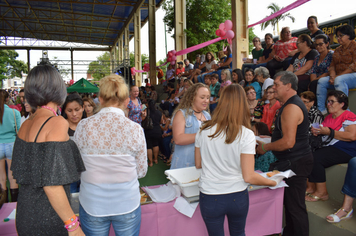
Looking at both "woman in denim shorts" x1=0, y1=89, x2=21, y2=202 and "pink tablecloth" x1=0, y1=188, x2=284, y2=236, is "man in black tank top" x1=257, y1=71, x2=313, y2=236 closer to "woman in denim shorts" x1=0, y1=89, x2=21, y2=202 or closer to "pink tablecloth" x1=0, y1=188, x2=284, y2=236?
"pink tablecloth" x1=0, y1=188, x2=284, y2=236

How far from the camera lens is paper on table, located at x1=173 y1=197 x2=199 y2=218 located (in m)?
1.94

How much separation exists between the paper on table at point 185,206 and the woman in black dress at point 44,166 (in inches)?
35.6

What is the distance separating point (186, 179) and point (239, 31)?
575cm

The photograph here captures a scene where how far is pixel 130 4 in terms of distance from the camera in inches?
645

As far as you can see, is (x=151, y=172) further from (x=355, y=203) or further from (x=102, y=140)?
(x=102, y=140)

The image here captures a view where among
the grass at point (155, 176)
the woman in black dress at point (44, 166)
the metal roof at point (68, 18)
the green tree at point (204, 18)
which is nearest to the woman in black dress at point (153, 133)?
the grass at point (155, 176)

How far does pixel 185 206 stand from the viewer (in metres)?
1.97

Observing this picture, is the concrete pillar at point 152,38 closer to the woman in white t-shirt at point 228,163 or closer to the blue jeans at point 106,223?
the woman in white t-shirt at point 228,163

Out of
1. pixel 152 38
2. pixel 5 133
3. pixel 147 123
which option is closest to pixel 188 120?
pixel 5 133

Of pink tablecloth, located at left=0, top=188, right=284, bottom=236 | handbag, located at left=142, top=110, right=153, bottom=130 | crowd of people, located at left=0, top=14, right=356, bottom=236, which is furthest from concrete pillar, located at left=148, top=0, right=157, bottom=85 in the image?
pink tablecloth, located at left=0, top=188, right=284, bottom=236

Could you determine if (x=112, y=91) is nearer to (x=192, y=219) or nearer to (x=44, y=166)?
(x=44, y=166)

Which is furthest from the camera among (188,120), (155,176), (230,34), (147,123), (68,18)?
(68,18)

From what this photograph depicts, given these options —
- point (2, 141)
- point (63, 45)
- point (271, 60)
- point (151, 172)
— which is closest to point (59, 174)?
point (2, 141)

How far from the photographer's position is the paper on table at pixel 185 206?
6.36 feet
